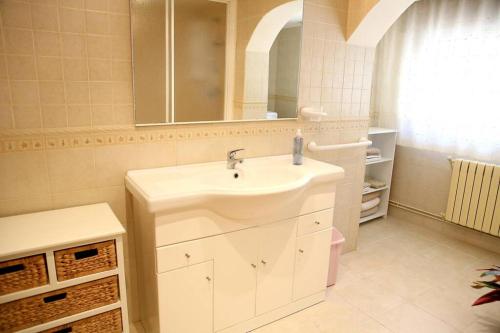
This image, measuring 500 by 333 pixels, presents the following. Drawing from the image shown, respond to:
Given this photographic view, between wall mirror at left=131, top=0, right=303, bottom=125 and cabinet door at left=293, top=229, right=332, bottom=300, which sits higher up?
wall mirror at left=131, top=0, right=303, bottom=125

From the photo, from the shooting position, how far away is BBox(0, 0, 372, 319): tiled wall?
1.46 meters

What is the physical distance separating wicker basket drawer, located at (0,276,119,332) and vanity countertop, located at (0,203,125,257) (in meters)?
0.21

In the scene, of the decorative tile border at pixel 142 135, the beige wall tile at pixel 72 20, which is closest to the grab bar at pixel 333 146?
the decorative tile border at pixel 142 135

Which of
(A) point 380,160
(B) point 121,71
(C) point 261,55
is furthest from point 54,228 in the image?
(A) point 380,160

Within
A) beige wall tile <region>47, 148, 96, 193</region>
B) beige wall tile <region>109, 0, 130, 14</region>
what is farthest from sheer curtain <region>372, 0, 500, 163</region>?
beige wall tile <region>47, 148, 96, 193</region>

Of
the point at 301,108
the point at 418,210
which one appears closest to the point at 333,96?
the point at 301,108

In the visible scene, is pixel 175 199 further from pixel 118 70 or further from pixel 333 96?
pixel 333 96

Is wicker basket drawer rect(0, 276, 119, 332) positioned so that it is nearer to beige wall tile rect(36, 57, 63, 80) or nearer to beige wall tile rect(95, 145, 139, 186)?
beige wall tile rect(95, 145, 139, 186)

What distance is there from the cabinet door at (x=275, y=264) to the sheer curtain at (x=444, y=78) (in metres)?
1.97

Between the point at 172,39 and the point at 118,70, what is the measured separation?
1.01 feet

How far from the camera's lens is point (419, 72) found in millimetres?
3195

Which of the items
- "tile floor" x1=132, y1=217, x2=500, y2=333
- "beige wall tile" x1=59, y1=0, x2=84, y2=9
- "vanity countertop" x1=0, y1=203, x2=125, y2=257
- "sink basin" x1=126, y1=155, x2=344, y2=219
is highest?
"beige wall tile" x1=59, y1=0, x2=84, y2=9

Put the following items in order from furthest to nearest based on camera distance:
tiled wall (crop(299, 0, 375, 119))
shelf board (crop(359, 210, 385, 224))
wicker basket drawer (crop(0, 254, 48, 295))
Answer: shelf board (crop(359, 210, 385, 224)) < tiled wall (crop(299, 0, 375, 119)) < wicker basket drawer (crop(0, 254, 48, 295))

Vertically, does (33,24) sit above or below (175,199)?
above
